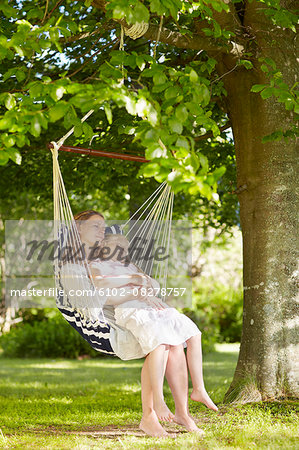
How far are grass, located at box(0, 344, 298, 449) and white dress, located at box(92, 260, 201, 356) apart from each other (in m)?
0.42

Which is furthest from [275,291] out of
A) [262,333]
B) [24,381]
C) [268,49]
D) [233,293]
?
[233,293]

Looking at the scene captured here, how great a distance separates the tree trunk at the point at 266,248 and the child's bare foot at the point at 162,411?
0.59m

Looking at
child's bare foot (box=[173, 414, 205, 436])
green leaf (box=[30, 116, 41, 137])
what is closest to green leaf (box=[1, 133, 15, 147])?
green leaf (box=[30, 116, 41, 137])

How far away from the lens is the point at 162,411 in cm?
262

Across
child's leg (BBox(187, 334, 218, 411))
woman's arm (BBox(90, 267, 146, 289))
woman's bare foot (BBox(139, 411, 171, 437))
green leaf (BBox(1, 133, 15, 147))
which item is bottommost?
woman's bare foot (BBox(139, 411, 171, 437))

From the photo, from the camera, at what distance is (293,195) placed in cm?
321

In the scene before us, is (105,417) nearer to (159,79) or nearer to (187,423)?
(187,423)

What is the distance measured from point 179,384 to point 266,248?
1003 millimetres

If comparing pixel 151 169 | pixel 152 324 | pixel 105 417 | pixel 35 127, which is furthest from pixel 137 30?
pixel 105 417

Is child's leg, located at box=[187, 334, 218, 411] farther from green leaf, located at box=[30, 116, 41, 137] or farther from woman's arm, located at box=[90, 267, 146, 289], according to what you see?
green leaf, located at box=[30, 116, 41, 137]

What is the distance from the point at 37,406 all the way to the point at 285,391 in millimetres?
1894

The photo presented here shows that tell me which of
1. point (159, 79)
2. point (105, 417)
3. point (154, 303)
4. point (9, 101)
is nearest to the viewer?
point (9, 101)

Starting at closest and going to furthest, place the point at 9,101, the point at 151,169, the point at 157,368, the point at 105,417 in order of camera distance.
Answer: the point at 151,169 → the point at 9,101 → the point at 157,368 → the point at 105,417

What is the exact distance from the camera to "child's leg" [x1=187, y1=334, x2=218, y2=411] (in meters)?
2.58
